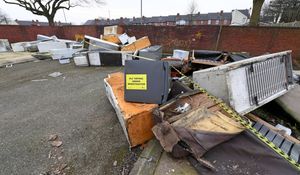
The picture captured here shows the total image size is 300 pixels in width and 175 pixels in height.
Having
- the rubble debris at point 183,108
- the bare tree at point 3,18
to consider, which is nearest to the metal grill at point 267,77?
the rubble debris at point 183,108

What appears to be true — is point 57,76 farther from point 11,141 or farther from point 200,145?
point 200,145

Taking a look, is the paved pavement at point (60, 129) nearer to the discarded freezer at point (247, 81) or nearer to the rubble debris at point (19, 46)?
the discarded freezer at point (247, 81)

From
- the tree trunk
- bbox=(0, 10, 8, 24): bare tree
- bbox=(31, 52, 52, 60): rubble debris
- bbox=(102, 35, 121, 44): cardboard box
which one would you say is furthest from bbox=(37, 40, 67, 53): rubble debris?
bbox=(0, 10, 8, 24): bare tree

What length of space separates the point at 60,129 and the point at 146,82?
1.56 metres

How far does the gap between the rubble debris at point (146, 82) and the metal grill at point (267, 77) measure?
1063mm

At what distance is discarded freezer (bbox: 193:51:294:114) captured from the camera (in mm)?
2014

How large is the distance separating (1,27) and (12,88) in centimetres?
1072

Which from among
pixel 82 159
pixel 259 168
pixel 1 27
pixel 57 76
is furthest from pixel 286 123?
pixel 1 27

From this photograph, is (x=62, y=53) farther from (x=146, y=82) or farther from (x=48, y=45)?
(x=146, y=82)

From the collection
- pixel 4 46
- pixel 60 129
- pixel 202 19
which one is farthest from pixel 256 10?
pixel 202 19

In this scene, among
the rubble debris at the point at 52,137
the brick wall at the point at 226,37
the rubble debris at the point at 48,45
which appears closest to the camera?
the rubble debris at the point at 52,137

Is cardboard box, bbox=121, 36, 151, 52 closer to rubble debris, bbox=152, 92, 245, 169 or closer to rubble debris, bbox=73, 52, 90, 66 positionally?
rubble debris, bbox=73, 52, 90, 66

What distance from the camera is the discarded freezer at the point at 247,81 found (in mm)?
2014

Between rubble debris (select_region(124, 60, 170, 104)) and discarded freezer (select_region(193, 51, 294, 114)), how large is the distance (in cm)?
59
